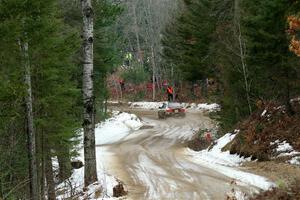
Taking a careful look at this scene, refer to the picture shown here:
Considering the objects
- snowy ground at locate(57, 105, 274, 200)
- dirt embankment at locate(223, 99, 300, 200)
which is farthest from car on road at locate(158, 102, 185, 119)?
dirt embankment at locate(223, 99, 300, 200)

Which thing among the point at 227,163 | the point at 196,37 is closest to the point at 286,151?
the point at 227,163

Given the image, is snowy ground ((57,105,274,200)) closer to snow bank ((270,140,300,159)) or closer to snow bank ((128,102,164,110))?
snow bank ((270,140,300,159))

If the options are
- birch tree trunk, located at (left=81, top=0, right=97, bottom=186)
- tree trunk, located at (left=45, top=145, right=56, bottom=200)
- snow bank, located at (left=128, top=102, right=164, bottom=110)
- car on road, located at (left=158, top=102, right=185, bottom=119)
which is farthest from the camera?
snow bank, located at (left=128, top=102, right=164, bottom=110)

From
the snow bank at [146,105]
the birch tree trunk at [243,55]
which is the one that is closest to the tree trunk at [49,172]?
the birch tree trunk at [243,55]

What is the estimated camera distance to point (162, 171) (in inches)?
702

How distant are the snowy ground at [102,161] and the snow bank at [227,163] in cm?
362

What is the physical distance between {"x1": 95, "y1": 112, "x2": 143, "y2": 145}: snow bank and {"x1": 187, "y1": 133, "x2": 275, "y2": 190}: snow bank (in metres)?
11.6

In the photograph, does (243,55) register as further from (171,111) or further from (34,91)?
(171,111)

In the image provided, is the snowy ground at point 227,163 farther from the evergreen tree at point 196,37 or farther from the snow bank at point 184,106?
the snow bank at point 184,106

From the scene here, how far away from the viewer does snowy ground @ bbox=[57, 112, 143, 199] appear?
14.5 metres

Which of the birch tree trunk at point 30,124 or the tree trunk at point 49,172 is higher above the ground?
the birch tree trunk at point 30,124

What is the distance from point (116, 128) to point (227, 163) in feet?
68.0

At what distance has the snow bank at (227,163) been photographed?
14.0 m

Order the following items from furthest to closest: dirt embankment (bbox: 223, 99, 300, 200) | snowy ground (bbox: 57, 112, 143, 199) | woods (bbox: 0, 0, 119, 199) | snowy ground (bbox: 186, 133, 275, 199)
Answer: dirt embankment (bbox: 223, 99, 300, 200) < snowy ground (bbox: 57, 112, 143, 199) < snowy ground (bbox: 186, 133, 275, 199) < woods (bbox: 0, 0, 119, 199)
